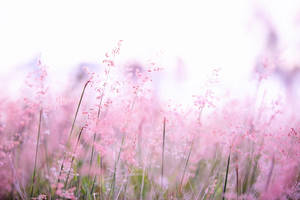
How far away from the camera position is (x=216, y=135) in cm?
277

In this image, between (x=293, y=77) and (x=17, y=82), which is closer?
(x=17, y=82)

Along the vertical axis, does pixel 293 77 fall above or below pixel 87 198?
above

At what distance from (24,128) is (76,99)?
65cm

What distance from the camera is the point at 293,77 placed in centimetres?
878

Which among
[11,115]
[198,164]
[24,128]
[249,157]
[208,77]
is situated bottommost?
[198,164]

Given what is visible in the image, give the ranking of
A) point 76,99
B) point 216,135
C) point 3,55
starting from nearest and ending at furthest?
point 216,135
point 76,99
point 3,55

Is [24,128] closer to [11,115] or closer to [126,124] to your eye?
[11,115]

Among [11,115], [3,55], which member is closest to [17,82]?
[3,55]

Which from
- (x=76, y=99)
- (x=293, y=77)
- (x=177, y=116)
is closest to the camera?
(x=177, y=116)

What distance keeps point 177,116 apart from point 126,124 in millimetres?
544

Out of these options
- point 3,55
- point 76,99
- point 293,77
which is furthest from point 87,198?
point 293,77

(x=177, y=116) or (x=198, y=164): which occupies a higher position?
(x=177, y=116)

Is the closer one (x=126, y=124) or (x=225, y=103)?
(x=126, y=124)

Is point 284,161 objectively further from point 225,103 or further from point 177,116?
point 225,103
